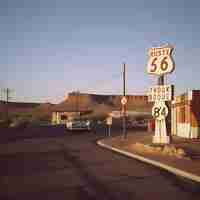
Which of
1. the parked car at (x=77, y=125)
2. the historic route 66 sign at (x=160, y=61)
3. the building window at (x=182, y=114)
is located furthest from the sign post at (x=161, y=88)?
the parked car at (x=77, y=125)

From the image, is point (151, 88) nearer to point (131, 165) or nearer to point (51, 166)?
point (131, 165)

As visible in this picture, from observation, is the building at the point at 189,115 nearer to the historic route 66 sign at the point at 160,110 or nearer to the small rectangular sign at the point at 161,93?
the small rectangular sign at the point at 161,93

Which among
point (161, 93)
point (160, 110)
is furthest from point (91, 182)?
point (161, 93)

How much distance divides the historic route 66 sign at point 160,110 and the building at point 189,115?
8869 mm

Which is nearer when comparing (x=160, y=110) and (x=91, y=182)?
(x=91, y=182)

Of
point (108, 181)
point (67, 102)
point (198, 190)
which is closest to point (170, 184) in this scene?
point (198, 190)

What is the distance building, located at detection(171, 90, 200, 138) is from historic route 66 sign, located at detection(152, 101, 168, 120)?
349 inches

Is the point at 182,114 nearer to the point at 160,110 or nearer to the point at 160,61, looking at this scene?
the point at 160,110

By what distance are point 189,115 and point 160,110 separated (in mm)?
9688

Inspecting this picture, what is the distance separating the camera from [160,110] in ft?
67.5

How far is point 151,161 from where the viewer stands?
567 inches

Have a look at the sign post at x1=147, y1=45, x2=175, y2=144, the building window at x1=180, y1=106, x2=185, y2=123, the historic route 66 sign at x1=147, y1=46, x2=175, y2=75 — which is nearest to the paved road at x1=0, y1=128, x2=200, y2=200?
the sign post at x1=147, y1=45, x2=175, y2=144

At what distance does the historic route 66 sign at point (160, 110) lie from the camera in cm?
2034

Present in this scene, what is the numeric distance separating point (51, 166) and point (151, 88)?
10045 millimetres
